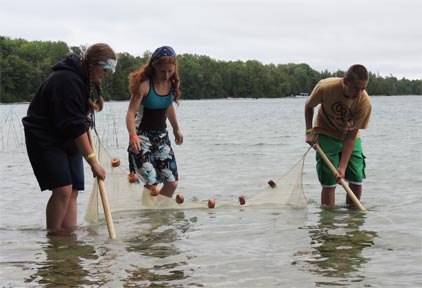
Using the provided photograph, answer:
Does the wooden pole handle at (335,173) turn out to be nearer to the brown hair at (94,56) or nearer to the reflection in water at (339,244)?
the reflection in water at (339,244)

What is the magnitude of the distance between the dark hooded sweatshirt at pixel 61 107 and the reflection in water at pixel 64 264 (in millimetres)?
983

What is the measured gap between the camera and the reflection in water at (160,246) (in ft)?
15.2

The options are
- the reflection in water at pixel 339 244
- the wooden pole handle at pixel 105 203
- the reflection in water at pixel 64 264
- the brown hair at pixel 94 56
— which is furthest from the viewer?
the wooden pole handle at pixel 105 203

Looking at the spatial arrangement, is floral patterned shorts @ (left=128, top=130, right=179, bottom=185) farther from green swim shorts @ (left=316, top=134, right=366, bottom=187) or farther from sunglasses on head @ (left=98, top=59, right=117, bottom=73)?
green swim shorts @ (left=316, top=134, right=366, bottom=187)

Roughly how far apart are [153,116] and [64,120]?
1654 mm

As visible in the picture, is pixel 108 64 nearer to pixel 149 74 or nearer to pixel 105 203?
pixel 149 74

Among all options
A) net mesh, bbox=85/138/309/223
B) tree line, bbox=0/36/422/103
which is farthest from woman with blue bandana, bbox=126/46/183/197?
tree line, bbox=0/36/422/103

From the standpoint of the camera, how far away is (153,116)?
261 inches

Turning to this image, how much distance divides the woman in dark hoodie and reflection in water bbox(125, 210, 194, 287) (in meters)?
0.82

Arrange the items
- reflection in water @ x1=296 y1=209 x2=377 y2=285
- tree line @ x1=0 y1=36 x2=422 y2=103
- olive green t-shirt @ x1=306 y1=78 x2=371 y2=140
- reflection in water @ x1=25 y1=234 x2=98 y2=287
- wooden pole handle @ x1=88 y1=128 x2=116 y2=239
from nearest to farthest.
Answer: reflection in water @ x1=25 y1=234 x2=98 y2=287 → reflection in water @ x1=296 y1=209 x2=377 y2=285 → wooden pole handle @ x1=88 y1=128 x2=116 y2=239 → olive green t-shirt @ x1=306 y1=78 x2=371 y2=140 → tree line @ x1=0 y1=36 x2=422 y2=103

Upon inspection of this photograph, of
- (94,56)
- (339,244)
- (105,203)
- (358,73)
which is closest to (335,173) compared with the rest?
(358,73)

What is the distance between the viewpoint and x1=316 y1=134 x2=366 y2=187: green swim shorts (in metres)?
7.22

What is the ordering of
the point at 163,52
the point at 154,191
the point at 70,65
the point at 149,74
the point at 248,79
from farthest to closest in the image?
the point at 248,79 < the point at 154,191 < the point at 149,74 < the point at 163,52 < the point at 70,65

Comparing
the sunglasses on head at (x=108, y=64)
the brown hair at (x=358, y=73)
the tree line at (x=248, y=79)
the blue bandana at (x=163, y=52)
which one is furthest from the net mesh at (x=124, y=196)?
the tree line at (x=248, y=79)
